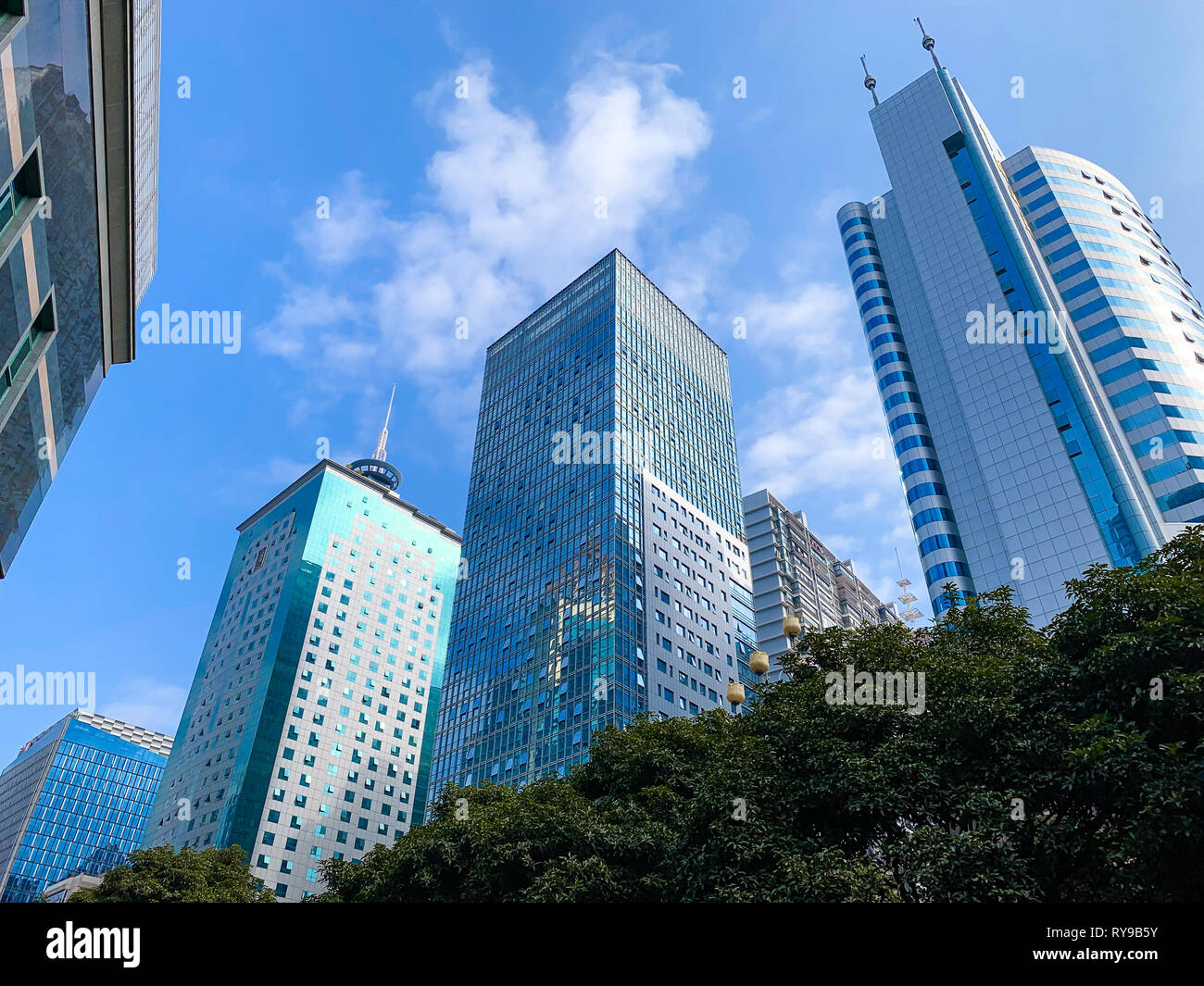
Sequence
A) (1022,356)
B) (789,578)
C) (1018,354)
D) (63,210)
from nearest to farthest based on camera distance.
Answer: (63,210), (1022,356), (1018,354), (789,578)

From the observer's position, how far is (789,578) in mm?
105688

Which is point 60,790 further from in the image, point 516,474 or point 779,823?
point 779,823

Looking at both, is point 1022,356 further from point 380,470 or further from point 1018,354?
point 380,470

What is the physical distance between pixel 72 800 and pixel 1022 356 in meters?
174

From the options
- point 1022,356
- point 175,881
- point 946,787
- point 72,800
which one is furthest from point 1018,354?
point 72,800

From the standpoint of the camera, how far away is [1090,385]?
71000 mm

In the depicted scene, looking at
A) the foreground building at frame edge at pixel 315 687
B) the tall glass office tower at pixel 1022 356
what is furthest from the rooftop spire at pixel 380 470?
the tall glass office tower at pixel 1022 356

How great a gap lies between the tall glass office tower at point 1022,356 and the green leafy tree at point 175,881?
55999 millimetres

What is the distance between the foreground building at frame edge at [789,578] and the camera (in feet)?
330

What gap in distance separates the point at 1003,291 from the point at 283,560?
87.3 m

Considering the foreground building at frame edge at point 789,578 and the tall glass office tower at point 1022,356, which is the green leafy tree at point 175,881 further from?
the foreground building at frame edge at point 789,578

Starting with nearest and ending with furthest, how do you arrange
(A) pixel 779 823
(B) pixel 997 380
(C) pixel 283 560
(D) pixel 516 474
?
(A) pixel 779 823 → (B) pixel 997 380 → (D) pixel 516 474 → (C) pixel 283 560
